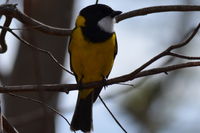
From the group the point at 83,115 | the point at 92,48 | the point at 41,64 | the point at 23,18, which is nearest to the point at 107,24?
the point at 92,48

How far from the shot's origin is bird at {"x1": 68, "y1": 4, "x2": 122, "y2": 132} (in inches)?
157

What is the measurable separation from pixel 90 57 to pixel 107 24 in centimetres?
36

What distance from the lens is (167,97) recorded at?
7.62m

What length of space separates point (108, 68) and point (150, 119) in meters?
3.13

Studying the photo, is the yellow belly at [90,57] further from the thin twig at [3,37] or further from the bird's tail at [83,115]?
the thin twig at [3,37]

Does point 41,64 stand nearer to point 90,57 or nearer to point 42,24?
point 90,57

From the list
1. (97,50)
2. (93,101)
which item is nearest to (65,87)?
(97,50)

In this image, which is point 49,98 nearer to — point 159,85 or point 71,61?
point 71,61

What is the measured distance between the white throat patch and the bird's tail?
0.51m

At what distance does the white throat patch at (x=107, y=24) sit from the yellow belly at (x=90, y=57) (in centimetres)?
8

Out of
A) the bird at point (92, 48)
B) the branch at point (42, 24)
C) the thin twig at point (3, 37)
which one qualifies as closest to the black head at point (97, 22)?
the bird at point (92, 48)

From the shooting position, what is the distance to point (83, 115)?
4.32 metres

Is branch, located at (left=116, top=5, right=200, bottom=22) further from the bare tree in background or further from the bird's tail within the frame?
the bare tree in background

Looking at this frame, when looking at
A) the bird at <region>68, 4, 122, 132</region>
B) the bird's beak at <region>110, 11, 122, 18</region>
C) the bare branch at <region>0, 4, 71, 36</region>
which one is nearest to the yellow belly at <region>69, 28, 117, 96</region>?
the bird at <region>68, 4, 122, 132</region>
